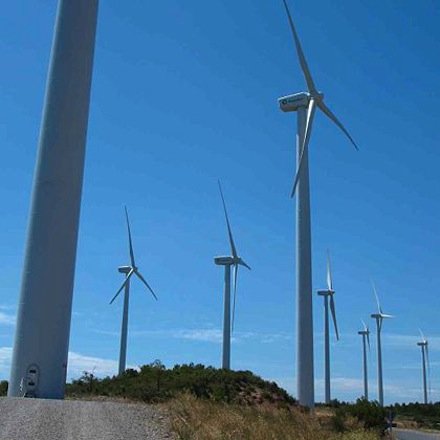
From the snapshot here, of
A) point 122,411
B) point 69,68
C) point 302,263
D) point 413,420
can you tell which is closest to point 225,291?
point 302,263

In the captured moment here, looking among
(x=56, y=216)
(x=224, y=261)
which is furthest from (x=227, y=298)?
(x=56, y=216)

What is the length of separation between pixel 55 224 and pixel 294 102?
121 feet

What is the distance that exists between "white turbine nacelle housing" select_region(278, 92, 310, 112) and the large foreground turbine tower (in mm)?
31772

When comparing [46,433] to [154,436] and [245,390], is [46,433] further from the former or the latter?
[245,390]

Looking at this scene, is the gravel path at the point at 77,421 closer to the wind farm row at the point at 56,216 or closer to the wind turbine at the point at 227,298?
the wind farm row at the point at 56,216

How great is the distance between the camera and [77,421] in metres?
19.4

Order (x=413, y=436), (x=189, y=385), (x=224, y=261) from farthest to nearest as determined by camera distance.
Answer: (x=224, y=261) < (x=413, y=436) < (x=189, y=385)

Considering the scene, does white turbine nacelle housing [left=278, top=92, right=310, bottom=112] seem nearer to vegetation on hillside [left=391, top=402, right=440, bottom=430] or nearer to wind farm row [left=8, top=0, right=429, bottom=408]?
wind farm row [left=8, top=0, right=429, bottom=408]

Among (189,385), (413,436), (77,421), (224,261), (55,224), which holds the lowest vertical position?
(413,436)

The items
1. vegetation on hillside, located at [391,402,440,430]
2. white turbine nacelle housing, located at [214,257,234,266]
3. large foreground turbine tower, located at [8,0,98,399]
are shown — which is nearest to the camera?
large foreground turbine tower, located at [8,0,98,399]

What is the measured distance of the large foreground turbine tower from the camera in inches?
1175

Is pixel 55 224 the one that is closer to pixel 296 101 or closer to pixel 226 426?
pixel 226 426

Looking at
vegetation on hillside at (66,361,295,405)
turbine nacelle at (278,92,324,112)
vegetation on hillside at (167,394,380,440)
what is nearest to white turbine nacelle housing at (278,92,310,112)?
turbine nacelle at (278,92,324,112)

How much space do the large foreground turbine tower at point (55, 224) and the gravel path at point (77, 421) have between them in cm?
616
